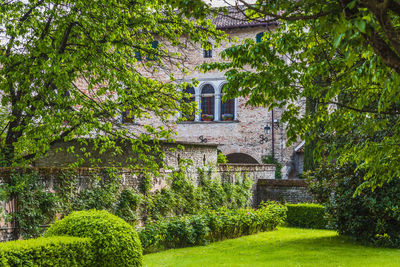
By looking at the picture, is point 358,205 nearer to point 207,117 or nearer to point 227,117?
point 227,117

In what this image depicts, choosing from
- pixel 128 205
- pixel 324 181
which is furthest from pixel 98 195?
pixel 324 181

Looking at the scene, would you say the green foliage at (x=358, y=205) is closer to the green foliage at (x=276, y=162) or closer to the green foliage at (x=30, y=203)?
the green foliage at (x=30, y=203)

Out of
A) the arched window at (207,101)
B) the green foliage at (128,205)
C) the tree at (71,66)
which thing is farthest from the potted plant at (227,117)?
the tree at (71,66)

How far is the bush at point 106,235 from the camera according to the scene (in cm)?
775

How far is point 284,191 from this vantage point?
806 inches

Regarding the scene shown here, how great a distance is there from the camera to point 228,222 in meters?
13.6

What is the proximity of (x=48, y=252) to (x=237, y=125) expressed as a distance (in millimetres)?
20415

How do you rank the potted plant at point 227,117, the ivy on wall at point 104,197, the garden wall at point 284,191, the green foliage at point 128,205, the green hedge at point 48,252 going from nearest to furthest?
1. the green hedge at point 48,252
2. the ivy on wall at point 104,197
3. the green foliage at point 128,205
4. the garden wall at point 284,191
5. the potted plant at point 227,117

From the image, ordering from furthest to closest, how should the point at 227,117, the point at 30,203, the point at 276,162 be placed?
the point at 227,117, the point at 276,162, the point at 30,203

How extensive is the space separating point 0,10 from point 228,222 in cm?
833

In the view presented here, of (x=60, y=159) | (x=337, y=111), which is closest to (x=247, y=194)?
(x=60, y=159)

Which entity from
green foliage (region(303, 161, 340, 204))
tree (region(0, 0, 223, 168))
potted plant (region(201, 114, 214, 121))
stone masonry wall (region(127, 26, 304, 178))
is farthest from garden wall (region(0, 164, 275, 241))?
potted plant (region(201, 114, 214, 121))

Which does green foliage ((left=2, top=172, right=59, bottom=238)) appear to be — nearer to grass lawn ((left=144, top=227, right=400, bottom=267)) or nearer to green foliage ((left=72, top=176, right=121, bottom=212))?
green foliage ((left=72, top=176, right=121, bottom=212))

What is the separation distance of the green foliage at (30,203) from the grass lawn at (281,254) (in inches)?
94.9
